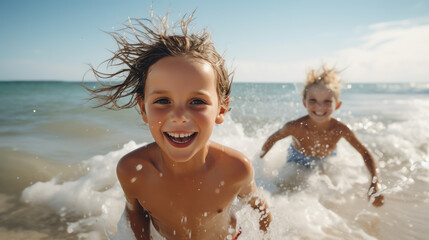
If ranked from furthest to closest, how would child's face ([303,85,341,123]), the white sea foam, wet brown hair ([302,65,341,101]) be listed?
1. wet brown hair ([302,65,341,101])
2. child's face ([303,85,341,123])
3. the white sea foam

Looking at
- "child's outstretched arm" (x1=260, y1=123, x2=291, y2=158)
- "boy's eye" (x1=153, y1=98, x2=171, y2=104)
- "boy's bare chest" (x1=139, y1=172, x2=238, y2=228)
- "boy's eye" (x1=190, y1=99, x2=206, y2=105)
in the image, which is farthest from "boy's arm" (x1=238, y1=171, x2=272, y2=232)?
"child's outstretched arm" (x1=260, y1=123, x2=291, y2=158)

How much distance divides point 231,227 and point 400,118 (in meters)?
9.89

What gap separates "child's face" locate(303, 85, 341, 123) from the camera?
4.00 metres

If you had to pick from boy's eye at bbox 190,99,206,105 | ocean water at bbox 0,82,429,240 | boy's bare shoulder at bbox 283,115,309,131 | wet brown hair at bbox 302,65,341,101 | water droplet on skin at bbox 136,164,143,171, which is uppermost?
wet brown hair at bbox 302,65,341,101

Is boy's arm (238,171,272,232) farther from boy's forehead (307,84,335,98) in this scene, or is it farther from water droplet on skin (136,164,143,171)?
boy's forehead (307,84,335,98)

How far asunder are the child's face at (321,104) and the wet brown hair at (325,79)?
0.08 metres

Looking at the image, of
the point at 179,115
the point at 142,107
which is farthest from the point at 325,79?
the point at 179,115

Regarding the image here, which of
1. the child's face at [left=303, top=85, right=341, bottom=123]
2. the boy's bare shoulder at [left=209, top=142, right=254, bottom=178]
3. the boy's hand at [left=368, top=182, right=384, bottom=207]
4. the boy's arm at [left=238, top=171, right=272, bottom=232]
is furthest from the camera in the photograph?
the child's face at [left=303, top=85, right=341, bottom=123]

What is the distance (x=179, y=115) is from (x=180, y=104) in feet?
0.21

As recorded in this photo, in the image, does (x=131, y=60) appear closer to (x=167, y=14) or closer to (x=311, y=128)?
(x=167, y=14)

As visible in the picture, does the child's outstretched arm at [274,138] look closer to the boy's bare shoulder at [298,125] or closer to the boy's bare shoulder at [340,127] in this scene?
the boy's bare shoulder at [298,125]

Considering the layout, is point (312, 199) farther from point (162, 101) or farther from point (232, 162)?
point (162, 101)

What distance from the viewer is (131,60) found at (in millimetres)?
1847

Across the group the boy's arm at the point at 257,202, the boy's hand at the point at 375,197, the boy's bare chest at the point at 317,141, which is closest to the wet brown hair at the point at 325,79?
the boy's bare chest at the point at 317,141
